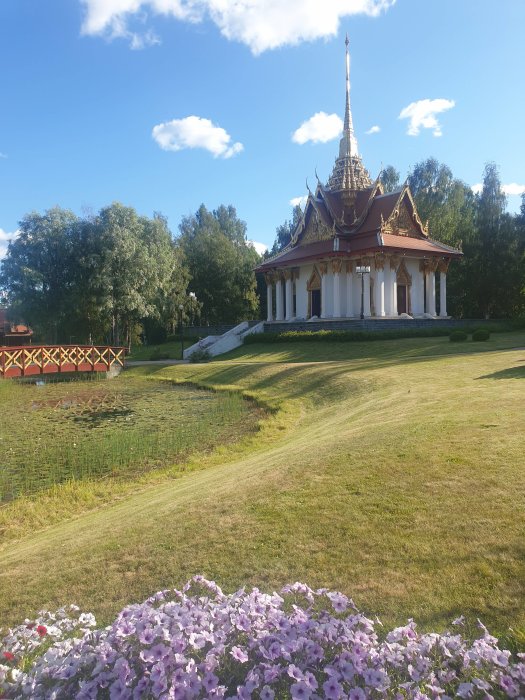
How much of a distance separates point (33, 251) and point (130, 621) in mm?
35653

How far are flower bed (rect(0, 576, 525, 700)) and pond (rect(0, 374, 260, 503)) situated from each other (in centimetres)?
675

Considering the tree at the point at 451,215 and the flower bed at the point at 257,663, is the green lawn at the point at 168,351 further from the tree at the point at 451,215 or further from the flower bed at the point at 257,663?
the flower bed at the point at 257,663

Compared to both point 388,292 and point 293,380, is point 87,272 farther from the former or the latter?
point 293,380

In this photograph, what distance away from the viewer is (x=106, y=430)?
43.7ft

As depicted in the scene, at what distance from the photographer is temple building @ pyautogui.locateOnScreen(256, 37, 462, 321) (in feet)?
109

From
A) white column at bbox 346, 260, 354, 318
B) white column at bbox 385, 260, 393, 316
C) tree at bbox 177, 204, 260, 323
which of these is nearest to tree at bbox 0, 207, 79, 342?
tree at bbox 177, 204, 260, 323

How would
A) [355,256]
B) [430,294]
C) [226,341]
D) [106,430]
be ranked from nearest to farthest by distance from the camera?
1. [106,430]
2. [226,341]
3. [355,256]
4. [430,294]

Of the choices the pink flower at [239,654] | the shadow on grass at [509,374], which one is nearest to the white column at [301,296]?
the shadow on grass at [509,374]

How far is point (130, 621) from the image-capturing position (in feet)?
8.89

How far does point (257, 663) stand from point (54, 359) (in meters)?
26.7

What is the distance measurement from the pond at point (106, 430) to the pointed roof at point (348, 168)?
74.4 feet

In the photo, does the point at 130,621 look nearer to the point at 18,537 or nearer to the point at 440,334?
the point at 18,537

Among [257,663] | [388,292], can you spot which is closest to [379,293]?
[388,292]

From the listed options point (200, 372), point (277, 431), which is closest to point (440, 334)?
point (200, 372)
